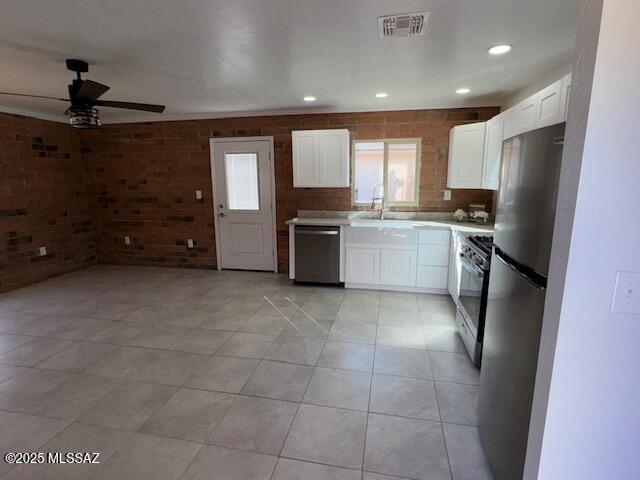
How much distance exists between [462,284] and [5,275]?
5514mm

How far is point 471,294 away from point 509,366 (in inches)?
49.1

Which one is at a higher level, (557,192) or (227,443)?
(557,192)

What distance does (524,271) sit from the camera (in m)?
1.32

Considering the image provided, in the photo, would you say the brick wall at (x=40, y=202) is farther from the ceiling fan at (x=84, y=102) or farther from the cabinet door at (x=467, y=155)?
the cabinet door at (x=467, y=155)

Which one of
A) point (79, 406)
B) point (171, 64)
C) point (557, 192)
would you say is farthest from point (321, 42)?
point (79, 406)

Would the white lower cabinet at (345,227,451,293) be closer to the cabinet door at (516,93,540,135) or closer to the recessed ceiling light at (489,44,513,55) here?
the cabinet door at (516,93,540,135)

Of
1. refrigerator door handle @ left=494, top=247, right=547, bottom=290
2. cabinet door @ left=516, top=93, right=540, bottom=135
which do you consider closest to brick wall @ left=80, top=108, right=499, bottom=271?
cabinet door @ left=516, top=93, right=540, bottom=135

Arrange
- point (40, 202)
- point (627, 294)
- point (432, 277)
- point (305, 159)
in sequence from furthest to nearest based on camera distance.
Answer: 1. point (40, 202)
2. point (305, 159)
3. point (432, 277)
4. point (627, 294)

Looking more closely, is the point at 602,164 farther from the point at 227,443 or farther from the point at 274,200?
the point at 274,200

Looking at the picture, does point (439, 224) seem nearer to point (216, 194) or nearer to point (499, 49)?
point (499, 49)

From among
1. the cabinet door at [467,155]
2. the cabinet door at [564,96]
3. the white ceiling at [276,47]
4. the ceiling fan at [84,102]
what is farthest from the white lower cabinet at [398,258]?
the ceiling fan at [84,102]

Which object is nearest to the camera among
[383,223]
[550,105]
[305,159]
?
[550,105]

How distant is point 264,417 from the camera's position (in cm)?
197

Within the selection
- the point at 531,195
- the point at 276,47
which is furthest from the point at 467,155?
the point at 531,195
